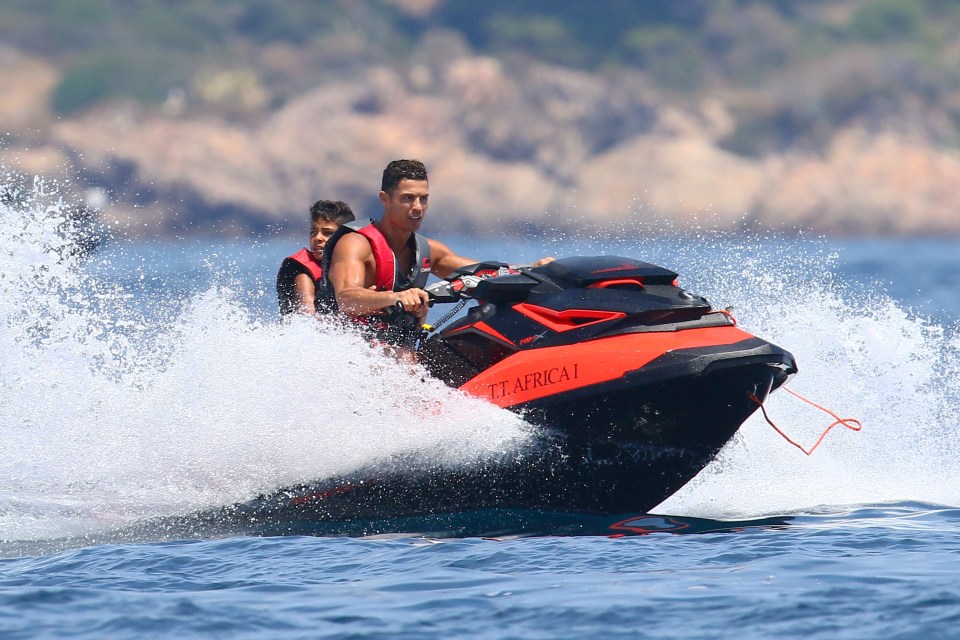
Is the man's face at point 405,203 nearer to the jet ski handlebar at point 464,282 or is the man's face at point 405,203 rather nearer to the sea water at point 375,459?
the jet ski handlebar at point 464,282

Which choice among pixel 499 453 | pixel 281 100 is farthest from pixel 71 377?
pixel 281 100

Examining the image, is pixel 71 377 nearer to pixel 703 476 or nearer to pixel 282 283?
pixel 282 283

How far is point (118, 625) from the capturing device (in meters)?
4.07

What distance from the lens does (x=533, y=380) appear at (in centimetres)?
516

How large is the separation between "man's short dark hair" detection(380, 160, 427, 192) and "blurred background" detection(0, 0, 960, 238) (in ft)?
109

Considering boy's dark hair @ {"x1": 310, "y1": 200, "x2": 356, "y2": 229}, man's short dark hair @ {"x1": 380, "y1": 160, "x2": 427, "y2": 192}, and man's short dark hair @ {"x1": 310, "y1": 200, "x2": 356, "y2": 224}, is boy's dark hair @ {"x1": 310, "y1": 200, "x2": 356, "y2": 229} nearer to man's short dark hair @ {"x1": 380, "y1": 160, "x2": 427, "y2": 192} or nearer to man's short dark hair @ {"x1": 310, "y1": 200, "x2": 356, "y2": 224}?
man's short dark hair @ {"x1": 310, "y1": 200, "x2": 356, "y2": 224}

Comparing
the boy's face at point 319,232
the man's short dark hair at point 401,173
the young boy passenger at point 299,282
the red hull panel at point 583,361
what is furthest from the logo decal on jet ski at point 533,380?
the boy's face at point 319,232

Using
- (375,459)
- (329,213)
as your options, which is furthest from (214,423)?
(329,213)

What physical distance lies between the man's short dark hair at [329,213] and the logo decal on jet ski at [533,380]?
2.21 m

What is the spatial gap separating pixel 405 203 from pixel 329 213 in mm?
1497

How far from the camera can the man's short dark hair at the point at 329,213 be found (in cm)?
721

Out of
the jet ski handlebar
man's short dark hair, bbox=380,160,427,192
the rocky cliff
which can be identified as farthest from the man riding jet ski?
the rocky cliff

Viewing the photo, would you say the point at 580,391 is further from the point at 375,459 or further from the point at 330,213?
the point at 330,213

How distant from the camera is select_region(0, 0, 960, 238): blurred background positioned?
43.2m
